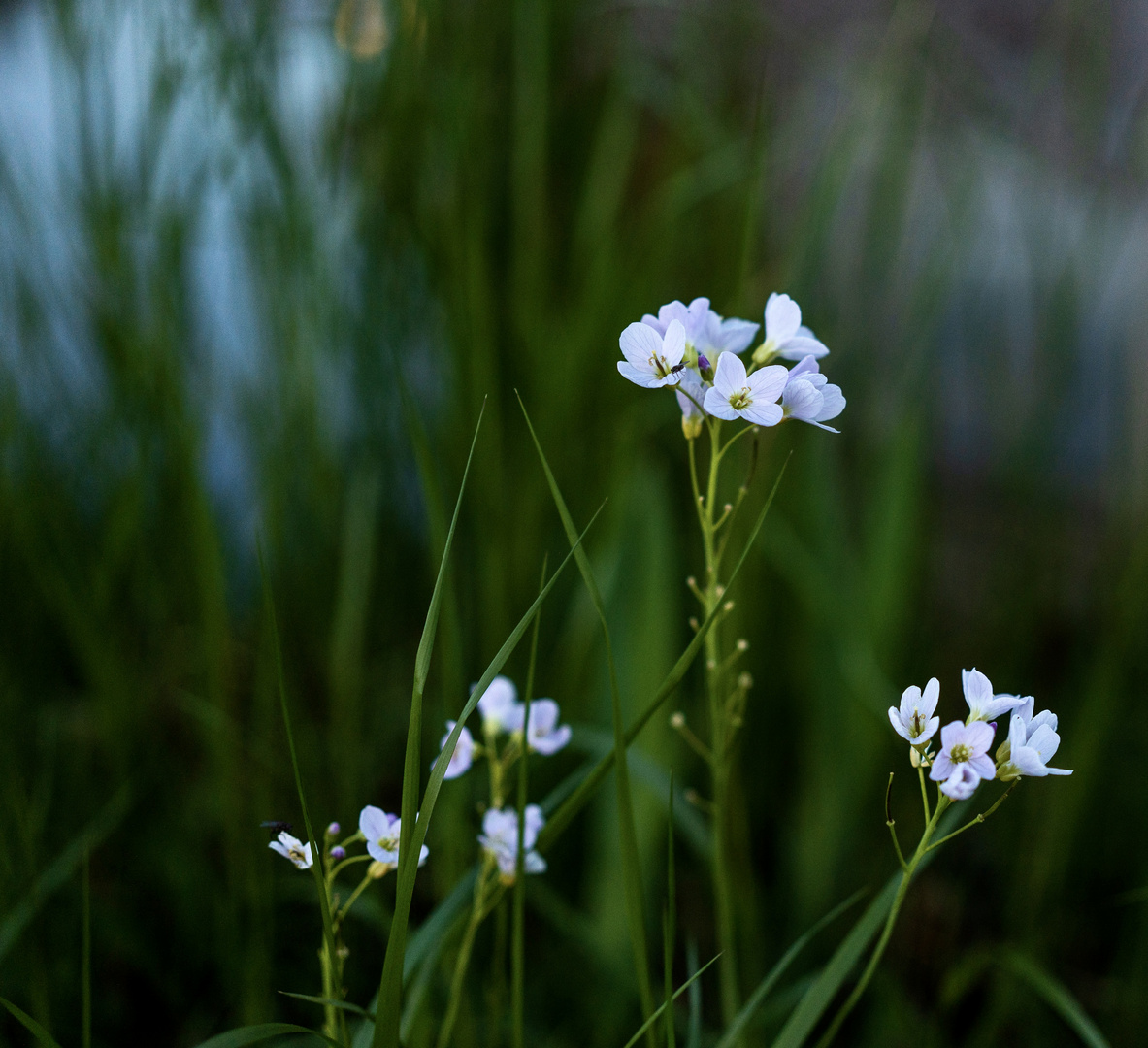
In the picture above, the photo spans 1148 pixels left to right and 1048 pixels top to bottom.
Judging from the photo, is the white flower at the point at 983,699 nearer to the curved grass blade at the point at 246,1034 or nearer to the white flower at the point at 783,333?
the white flower at the point at 783,333

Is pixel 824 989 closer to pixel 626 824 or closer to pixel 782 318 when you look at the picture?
pixel 626 824

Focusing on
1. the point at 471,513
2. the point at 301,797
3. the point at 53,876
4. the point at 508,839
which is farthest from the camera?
the point at 471,513

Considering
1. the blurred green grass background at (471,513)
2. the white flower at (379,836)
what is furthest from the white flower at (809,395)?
the blurred green grass background at (471,513)

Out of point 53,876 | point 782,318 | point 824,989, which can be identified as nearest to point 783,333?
point 782,318

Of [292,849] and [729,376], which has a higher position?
[729,376]

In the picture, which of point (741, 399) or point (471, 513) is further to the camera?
point (471, 513)

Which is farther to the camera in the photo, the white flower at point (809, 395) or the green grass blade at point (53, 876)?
the green grass blade at point (53, 876)

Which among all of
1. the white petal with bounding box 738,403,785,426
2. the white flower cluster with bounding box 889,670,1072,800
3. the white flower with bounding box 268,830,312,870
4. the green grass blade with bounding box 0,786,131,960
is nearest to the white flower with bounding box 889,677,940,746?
the white flower cluster with bounding box 889,670,1072,800
